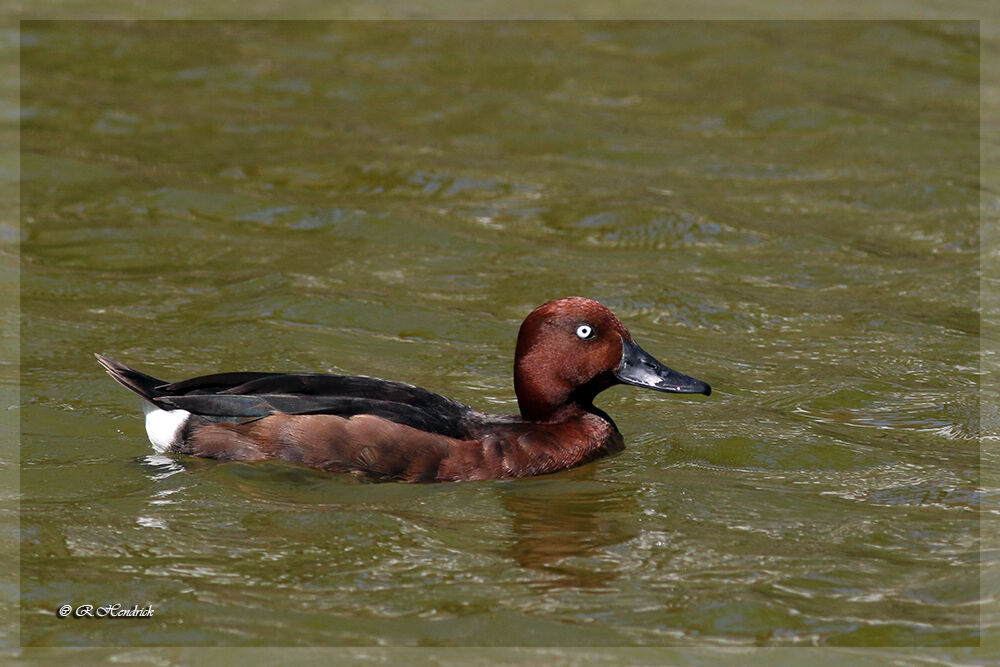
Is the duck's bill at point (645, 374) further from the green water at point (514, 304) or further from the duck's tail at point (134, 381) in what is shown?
the duck's tail at point (134, 381)

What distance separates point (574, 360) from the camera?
7.54m

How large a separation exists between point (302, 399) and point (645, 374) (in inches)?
69.5

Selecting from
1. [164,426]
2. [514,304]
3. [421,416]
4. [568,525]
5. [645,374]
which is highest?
[514,304]

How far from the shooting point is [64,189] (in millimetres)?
11773

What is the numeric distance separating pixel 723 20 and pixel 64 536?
11440mm

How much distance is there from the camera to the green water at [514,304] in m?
6.00

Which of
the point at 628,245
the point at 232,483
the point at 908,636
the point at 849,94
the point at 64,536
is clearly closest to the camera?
the point at 908,636

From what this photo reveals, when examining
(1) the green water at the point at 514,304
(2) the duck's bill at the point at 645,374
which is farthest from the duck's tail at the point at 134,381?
(2) the duck's bill at the point at 645,374

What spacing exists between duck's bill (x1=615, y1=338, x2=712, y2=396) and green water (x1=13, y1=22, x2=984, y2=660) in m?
0.40

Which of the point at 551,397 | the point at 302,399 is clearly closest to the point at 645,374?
the point at 551,397

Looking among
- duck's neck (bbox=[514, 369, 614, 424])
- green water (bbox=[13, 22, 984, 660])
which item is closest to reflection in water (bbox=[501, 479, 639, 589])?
green water (bbox=[13, 22, 984, 660])

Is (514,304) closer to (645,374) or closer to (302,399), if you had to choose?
(645,374)
